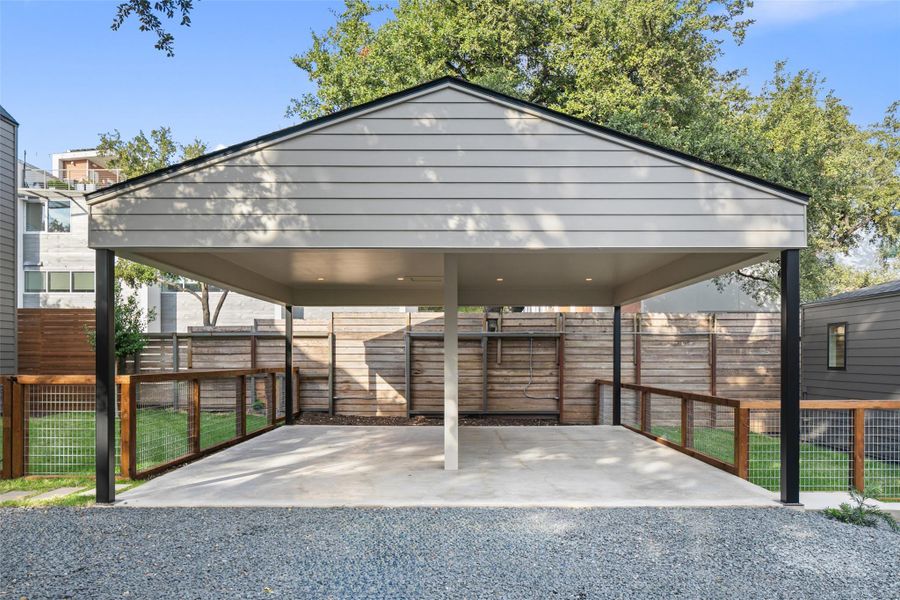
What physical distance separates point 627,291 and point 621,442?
2238 mm

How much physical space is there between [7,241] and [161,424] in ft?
17.8

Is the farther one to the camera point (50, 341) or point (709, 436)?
point (50, 341)

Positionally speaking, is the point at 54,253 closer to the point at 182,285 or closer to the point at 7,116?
the point at 182,285

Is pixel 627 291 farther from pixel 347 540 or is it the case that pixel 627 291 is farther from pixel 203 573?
pixel 203 573

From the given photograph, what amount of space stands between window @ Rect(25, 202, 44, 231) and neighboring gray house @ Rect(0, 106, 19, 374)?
6253 mm

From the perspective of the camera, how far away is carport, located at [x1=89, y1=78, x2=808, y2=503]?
473cm

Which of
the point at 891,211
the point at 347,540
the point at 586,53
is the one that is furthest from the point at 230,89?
the point at 891,211

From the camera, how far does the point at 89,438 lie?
22.8ft

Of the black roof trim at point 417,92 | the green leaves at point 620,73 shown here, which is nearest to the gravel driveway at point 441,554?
the black roof trim at point 417,92

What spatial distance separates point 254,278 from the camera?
7754 mm

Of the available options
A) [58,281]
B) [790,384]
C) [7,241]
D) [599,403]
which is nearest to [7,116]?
[7,241]

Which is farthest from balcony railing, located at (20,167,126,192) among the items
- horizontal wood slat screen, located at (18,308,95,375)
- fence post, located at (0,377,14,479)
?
fence post, located at (0,377,14,479)

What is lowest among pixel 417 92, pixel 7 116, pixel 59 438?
pixel 59 438

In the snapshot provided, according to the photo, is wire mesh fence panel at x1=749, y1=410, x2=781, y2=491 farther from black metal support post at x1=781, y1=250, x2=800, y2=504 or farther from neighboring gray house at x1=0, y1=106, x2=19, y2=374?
neighboring gray house at x1=0, y1=106, x2=19, y2=374
